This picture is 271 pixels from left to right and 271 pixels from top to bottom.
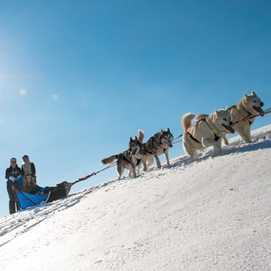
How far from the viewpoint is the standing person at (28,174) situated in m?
14.8

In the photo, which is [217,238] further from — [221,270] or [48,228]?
[48,228]

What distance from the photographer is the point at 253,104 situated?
10.7 metres

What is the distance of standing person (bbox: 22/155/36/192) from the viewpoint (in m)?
14.8

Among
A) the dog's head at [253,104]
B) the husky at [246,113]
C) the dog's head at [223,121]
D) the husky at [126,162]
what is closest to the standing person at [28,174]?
the husky at [126,162]

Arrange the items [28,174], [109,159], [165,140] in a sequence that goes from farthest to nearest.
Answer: [28,174] → [109,159] → [165,140]

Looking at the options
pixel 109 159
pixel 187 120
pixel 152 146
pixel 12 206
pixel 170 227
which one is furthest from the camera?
pixel 12 206

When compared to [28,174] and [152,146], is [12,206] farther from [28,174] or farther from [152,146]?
[152,146]

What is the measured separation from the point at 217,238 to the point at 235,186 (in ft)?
6.35

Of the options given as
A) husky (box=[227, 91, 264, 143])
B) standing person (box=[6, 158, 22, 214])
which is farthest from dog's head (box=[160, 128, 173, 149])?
standing person (box=[6, 158, 22, 214])

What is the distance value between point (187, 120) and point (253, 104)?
68.0 inches

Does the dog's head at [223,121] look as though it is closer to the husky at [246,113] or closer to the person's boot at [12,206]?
the husky at [246,113]

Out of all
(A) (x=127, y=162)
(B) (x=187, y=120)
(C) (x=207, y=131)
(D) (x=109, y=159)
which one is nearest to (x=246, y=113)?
(C) (x=207, y=131)

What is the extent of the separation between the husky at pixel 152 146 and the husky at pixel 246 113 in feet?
7.25

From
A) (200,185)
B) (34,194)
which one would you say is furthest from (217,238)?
(34,194)
